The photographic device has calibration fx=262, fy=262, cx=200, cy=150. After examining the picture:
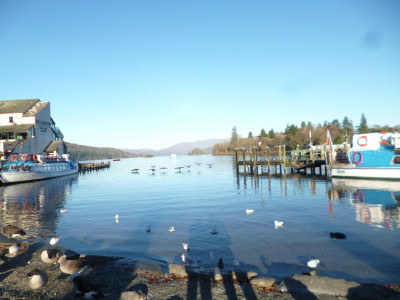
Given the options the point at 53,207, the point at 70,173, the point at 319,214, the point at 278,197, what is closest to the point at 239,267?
the point at 319,214

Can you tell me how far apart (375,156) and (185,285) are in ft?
121

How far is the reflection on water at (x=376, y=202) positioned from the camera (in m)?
17.1

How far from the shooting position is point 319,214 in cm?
1936

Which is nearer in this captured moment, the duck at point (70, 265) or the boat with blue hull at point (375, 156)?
the duck at point (70, 265)

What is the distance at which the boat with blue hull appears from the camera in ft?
113

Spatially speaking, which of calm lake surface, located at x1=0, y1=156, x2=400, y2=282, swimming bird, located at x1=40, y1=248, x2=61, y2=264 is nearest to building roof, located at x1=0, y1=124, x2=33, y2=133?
calm lake surface, located at x1=0, y1=156, x2=400, y2=282

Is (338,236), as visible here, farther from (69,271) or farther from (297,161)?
(297,161)

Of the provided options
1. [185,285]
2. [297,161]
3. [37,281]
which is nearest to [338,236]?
[185,285]

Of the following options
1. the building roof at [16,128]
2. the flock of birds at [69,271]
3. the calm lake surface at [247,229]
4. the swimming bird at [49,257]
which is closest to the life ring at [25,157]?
the building roof at [16,128]

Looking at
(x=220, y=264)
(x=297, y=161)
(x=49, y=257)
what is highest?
(x=297, y=161)

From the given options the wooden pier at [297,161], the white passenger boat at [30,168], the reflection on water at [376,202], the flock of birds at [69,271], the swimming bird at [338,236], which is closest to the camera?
the flock of birds at [69,271]

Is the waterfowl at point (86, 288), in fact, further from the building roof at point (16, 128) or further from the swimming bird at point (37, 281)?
the building roof at point (16, 128)

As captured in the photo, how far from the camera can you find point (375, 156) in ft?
118

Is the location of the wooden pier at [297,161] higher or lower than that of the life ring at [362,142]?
lower
